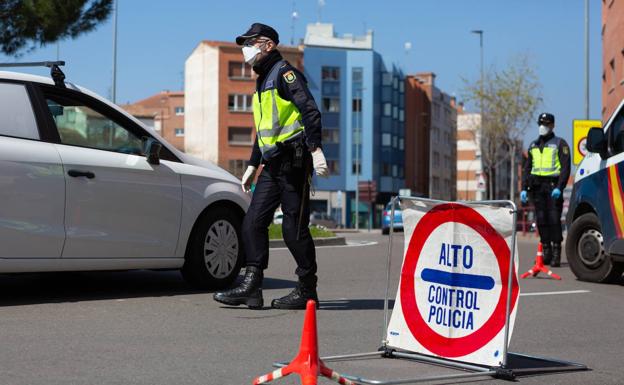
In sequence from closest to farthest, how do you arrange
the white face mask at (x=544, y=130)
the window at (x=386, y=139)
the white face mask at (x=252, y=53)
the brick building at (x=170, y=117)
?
1. the white face mask at (x=252, y=53)
2. the white face mask at (x=544, y=130)
3. the window at (x=386, y=139)
4. the brick building at (x=170, y=117)

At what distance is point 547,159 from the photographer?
1413cm

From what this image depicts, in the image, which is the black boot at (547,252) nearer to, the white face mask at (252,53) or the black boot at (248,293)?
the black boot at (248,293)

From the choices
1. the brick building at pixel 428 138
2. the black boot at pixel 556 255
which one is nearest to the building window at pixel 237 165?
the brick building at pixel 428 138

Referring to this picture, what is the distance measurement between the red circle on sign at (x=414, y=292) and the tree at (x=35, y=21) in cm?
1918

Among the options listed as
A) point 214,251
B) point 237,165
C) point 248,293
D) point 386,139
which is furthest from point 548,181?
point 386,139

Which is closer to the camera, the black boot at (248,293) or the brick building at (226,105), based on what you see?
the black boot at (248,293)

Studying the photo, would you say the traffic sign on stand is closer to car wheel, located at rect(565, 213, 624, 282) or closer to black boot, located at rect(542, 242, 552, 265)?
car wheel, located at rect(565, 213, 624, 282)

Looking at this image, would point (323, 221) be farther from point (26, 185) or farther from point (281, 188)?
point (26, 185)

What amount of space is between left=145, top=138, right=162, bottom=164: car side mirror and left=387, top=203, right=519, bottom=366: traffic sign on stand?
124 inches

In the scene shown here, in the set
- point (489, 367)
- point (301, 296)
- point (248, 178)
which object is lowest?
point (489, 367)

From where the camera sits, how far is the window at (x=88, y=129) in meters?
7.90

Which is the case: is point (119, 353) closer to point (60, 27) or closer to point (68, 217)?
point (68, 217)

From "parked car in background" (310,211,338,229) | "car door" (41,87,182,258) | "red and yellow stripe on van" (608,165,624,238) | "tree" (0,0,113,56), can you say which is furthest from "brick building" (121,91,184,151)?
"car door" (41,87,182,258)

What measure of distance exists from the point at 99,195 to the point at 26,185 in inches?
25.2
